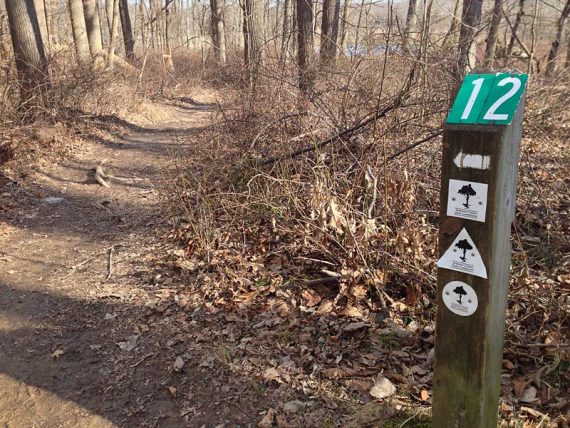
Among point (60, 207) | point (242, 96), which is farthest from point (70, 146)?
point (242, 96)

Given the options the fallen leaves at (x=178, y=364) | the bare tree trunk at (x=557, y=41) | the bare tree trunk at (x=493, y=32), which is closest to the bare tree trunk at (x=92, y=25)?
the bare tree trunk at (x=493, y=32)

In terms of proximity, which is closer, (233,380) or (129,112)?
(233,380)

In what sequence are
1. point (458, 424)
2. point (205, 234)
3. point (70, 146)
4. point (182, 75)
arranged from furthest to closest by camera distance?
point (182, 75)
point (70, 146)
point (205, 234)
point (458, 424)

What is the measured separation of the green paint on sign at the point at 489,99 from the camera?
1.71 metres

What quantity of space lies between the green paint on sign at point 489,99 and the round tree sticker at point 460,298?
689 millimetres

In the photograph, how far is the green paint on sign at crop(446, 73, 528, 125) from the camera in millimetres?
1715

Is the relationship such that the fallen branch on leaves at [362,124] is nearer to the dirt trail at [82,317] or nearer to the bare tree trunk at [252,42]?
the dirt trail at [82,317]

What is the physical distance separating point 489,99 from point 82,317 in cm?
389

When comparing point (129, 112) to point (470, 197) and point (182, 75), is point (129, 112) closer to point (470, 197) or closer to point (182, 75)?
point (182, 75)

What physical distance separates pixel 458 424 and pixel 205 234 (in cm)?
346

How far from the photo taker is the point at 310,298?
4.04 metres

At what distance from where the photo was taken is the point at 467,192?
1842mm

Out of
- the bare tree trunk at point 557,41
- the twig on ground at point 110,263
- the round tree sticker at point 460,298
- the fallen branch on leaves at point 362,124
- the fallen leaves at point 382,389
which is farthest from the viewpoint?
the bare tree trunk at point 557,41

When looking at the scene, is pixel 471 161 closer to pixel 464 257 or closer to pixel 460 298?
pixel 464 257
